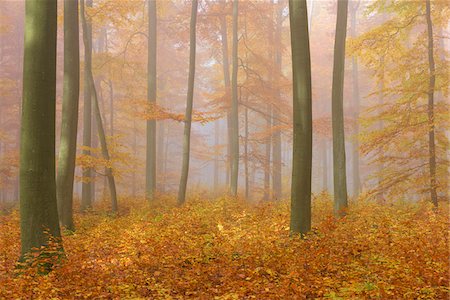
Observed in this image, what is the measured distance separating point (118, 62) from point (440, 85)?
14.0m

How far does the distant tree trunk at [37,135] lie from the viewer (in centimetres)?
698

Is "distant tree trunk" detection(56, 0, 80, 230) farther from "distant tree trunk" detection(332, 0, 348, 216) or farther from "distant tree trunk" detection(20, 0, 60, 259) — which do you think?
"distant tree trunk" detection(332, 0, 348, 216)

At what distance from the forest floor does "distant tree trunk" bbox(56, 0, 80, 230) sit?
1.98 m

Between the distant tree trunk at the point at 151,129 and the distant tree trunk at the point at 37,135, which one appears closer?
the distant tree trunk at the point at 37,135

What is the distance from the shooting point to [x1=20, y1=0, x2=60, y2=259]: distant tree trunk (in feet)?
22.9

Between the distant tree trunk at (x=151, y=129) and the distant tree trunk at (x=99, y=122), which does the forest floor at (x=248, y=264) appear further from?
the distant tree trunk at (x=151, y=129)

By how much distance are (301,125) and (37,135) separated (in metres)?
5.30

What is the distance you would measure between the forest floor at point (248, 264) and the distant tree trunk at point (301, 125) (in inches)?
23.1

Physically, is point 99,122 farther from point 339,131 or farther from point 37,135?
point 339,131

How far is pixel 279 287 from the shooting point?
19.1 ft

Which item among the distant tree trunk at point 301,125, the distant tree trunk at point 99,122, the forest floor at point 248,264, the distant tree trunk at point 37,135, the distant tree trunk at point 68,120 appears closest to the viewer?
the forest floor at point 248,264

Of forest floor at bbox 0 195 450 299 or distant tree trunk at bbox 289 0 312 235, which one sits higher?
distant tree trunk at bbox 289 0 312 235

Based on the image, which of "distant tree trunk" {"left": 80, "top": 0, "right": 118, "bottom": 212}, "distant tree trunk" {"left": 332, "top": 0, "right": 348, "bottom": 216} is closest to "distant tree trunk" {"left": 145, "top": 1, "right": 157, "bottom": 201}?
"distant tree trunk" {"left": 80, "top": 0, "right": 118, "bottom": 212}

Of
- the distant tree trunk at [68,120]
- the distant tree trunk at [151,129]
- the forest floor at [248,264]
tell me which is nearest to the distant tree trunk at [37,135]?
the forest floor at [248,264]
